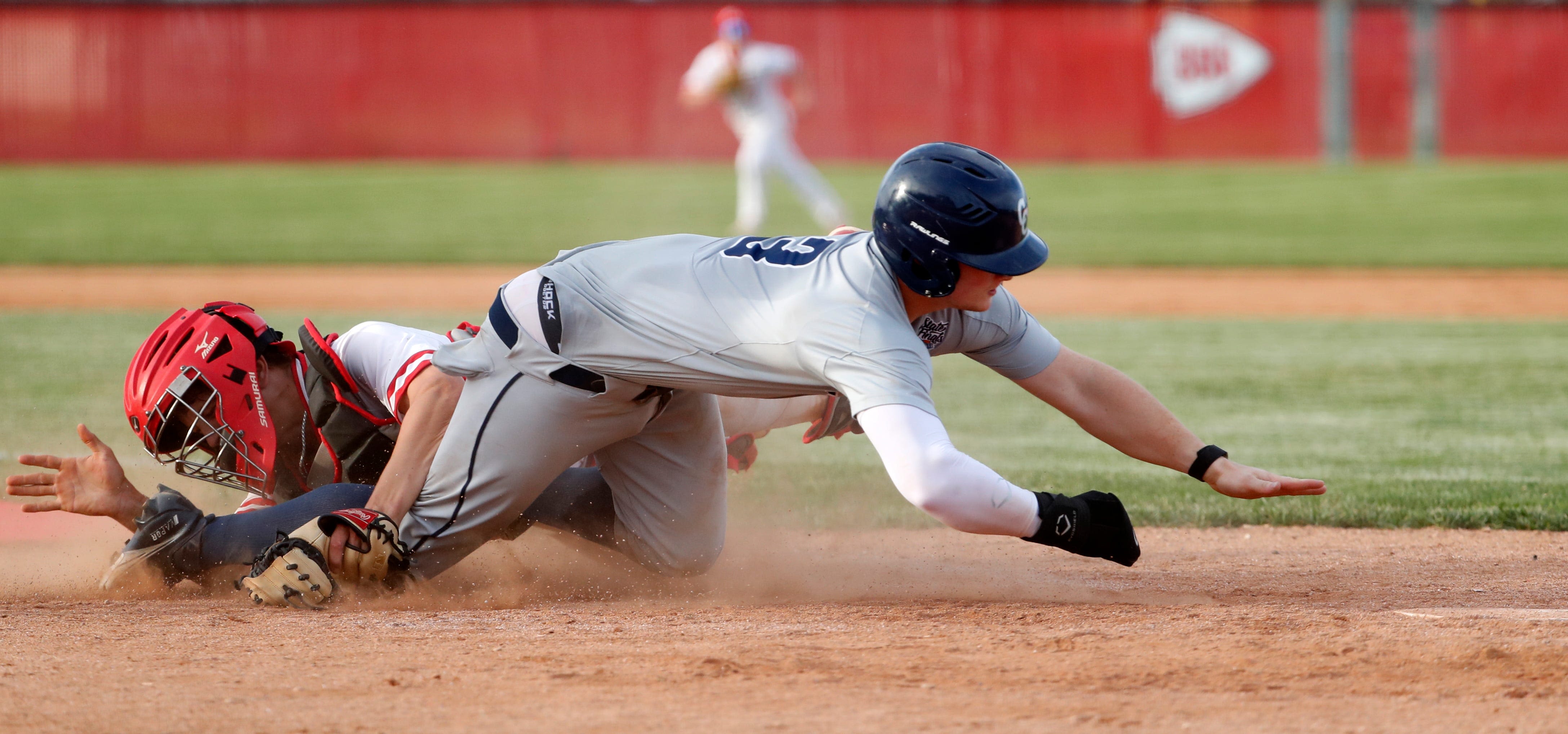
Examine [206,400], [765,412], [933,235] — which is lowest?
[765,412]

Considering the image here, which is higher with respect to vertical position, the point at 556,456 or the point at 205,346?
the point at 205,346

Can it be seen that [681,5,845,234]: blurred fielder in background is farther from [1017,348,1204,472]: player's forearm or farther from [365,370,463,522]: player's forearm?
[365,370,463,522]: player's forearm

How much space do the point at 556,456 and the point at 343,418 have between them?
767 millimetres

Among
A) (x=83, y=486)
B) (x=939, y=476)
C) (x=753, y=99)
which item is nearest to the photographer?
(x=939, y=476)

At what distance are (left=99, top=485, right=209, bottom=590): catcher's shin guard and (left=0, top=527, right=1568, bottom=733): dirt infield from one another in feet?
0.25

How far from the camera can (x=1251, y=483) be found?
3.61 metres

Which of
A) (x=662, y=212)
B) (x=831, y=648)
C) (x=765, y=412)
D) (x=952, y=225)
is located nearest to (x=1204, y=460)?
(x=952, y=225)

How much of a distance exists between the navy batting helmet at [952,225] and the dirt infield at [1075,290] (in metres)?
7.32

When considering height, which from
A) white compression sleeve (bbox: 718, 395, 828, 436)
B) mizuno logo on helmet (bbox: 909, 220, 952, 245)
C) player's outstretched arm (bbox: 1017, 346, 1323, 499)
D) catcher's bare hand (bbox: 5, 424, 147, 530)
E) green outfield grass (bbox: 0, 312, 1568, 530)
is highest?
mizuno logo on helmet (bbox: 909, 220, 952, 245)

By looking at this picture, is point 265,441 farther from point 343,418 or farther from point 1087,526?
point 1087,526

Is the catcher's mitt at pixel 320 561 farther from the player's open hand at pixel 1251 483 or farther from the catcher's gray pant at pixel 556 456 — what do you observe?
the player's open hand at pixel 1251 483

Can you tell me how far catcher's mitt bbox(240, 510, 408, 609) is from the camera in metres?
3.62

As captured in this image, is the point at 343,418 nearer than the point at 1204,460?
No

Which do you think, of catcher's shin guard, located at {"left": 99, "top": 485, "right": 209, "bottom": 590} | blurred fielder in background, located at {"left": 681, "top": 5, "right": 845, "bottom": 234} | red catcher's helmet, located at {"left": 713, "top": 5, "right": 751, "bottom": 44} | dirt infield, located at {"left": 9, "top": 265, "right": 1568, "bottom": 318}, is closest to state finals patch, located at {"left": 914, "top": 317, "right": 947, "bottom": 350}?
catcher's shin guard, located at {"left": 99, "top": 485, "right": 209, "bottom": 590}
